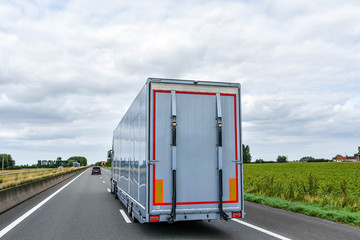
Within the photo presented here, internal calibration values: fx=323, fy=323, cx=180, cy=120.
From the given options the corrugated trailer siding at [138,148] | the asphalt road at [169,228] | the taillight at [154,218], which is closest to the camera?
the taillight at [154,218]

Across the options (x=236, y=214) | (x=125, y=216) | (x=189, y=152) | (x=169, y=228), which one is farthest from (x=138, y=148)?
(x=125, y=216)

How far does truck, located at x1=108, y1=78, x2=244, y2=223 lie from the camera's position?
692 cm

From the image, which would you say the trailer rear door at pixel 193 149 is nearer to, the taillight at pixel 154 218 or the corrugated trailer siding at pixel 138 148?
the taillight at pixel 154 218

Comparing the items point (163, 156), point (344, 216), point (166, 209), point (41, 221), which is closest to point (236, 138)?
point (163, 156)

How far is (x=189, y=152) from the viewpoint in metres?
7.24

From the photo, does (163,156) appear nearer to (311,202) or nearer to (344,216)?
(344,216)

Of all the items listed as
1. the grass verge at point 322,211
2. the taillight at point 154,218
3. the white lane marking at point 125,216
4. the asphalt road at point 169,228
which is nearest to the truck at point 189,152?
the taillight at point 154,218

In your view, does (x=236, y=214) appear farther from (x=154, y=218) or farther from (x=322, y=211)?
(x=322, y=211)

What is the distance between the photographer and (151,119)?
23.0 ft

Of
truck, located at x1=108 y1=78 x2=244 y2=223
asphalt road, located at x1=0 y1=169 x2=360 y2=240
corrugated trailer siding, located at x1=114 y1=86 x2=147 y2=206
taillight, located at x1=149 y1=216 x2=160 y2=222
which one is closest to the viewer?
taillight, located at x1=149 y1=216 x2=160 y2=222

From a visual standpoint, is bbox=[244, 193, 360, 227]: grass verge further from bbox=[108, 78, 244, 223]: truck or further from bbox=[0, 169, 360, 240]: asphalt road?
bbox=[108, 78, 244, 223]: truck

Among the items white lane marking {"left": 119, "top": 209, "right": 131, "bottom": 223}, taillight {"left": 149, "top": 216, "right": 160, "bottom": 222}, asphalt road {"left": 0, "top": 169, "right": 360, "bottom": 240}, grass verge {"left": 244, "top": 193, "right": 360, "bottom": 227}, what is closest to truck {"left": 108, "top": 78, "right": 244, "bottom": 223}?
taillight {"left": 149, "top": 216, "right": 160, "bottom": 222}

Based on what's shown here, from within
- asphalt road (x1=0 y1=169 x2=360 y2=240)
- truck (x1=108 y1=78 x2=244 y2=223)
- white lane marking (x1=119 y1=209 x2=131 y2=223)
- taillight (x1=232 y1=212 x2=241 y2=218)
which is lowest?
white lane marking (x1=119 y1=209 x2=131 y2=223)

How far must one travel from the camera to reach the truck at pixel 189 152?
6.92m
